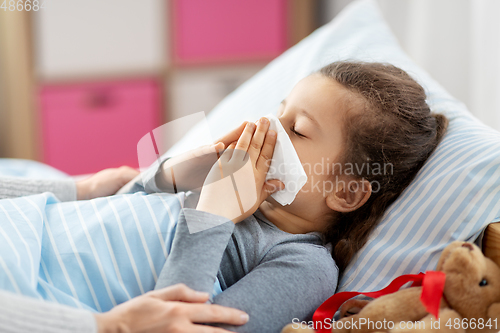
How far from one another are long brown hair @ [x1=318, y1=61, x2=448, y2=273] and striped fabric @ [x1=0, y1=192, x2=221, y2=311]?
34cm

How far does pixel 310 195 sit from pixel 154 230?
30 centimetres

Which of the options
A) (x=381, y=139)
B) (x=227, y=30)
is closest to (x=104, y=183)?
(x=381, y=139)

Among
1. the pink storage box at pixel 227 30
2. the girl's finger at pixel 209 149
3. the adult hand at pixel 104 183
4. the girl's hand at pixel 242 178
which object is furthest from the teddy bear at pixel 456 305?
the pink storage box at pixel 227 30

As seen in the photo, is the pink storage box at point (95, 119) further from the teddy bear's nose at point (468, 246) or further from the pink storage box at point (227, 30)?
the teddy bear's nose at point (468, 246)

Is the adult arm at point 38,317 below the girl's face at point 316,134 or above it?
below

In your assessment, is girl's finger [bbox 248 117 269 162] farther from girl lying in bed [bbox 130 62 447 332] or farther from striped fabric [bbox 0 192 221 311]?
striped fabric [bbox 0 192 221 311]

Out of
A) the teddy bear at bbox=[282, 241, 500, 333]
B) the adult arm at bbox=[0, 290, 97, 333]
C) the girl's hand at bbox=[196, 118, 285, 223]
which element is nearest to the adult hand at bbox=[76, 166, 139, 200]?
the girl's hand at bbox=[196, 118, 285, 223]

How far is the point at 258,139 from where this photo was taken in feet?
2.49

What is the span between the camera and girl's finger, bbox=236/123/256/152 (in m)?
0.75

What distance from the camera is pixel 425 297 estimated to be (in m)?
0.56

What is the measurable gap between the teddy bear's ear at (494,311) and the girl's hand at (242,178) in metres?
0.37

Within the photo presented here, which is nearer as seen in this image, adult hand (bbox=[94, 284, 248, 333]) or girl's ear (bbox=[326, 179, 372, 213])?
adult hand (bbox=[94, 284, 248, 333])

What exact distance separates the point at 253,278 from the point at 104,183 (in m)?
0.48

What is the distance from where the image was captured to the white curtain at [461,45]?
1.31 meters
